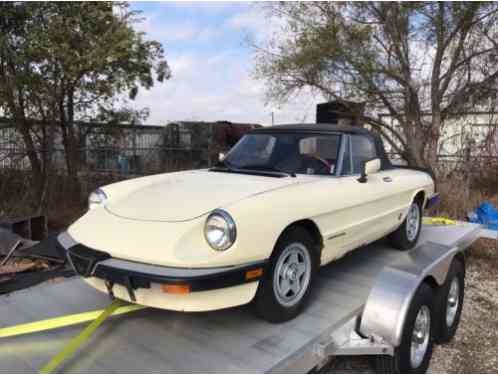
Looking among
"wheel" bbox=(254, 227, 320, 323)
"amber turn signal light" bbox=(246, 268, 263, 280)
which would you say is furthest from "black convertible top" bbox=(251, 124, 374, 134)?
"amber turn signal light" bbox=(246, 268, 263, 280)

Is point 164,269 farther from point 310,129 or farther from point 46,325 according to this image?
point 310,129

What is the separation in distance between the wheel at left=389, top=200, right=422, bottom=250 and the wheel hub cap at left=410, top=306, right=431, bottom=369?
164cm

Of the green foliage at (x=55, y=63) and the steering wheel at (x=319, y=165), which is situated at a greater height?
the green foliage at (x=55, y=63)

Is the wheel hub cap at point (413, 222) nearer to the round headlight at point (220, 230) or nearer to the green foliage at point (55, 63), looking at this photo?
the round headlight at point (220, 230)

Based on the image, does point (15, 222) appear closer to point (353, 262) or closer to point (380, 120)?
point (353, 262)

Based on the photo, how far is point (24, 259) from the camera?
4.77 m

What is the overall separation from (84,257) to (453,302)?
3090 mm

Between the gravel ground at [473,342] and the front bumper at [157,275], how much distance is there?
45.7 inches

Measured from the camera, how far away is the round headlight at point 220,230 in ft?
7.76

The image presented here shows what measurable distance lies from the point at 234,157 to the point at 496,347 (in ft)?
9.57

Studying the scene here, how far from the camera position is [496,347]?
354cm

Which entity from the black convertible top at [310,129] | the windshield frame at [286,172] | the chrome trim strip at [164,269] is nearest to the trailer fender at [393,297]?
the chrome trim strip at [164,269]

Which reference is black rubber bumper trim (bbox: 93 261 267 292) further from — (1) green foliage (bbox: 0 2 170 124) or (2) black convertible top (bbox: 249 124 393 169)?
(1) green foliage (bbox: 0 2 170 124)

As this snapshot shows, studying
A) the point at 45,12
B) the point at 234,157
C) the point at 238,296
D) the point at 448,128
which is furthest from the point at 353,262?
the point at 448,128
